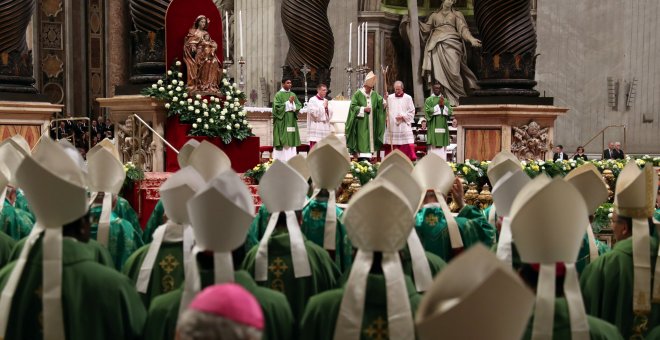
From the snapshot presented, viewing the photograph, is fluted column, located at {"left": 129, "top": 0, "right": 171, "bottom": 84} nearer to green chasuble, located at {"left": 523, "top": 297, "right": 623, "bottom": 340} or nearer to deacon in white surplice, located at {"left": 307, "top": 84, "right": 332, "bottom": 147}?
deacon in white surplice, located at {"left": 307, "top": 84, "right": 332, "bottom": 147}

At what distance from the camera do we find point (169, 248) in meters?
4.46

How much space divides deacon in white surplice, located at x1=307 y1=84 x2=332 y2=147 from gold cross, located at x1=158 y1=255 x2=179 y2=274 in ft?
38.9

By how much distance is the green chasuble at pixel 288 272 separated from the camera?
180 inches

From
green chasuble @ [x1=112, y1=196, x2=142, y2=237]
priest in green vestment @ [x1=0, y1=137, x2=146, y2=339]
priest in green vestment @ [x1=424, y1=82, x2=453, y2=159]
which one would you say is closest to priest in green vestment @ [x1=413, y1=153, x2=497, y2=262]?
green chasuble @ [x1=112, y1=196, x2=142, y2=237]

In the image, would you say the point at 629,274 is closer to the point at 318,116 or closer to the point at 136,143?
the point at 136,143

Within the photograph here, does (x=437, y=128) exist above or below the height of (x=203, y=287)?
above

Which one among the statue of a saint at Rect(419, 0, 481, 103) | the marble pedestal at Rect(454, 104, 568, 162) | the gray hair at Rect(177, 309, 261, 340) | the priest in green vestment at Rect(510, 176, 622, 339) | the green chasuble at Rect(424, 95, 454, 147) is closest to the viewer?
the gray hair at Rect(177, 309, 261, 340)

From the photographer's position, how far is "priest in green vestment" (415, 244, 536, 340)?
2350 millimetres

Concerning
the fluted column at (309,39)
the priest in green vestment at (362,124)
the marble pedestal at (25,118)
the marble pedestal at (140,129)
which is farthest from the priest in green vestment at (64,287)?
the fluted column at (309,39)

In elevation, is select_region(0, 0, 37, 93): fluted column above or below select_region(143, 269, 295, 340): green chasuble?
above

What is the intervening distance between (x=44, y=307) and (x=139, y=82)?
32.2 ft

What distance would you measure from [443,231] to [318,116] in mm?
10859

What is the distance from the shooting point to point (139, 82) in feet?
42.7

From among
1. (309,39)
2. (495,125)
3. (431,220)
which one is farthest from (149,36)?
(431,220)
